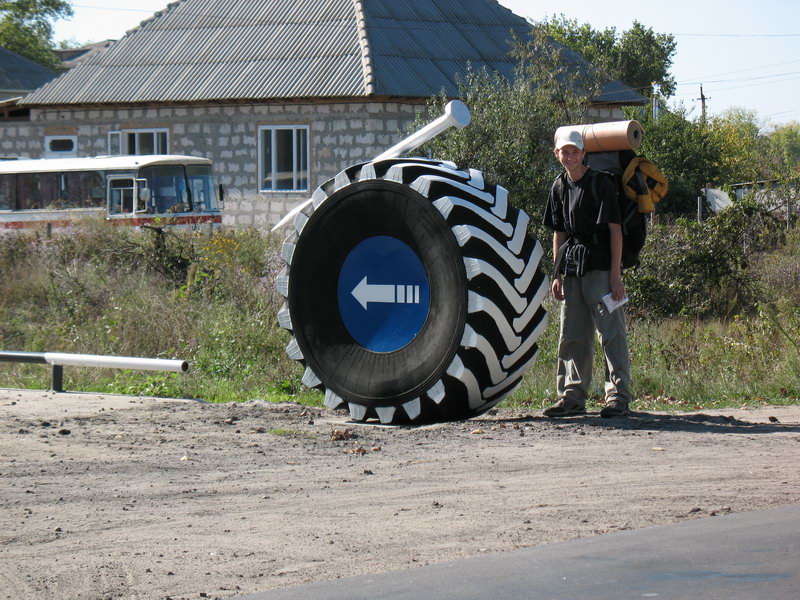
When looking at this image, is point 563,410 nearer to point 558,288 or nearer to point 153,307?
point 558,288

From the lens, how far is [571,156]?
7840 millimetres

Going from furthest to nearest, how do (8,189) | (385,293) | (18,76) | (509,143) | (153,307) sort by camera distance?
1. (18,76)
2. (8,189)
3. (509,143)
4. (153,307)
5. (385,293)

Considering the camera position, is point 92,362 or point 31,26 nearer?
→ point 92,362

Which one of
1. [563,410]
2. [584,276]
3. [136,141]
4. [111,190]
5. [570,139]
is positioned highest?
[136,141]

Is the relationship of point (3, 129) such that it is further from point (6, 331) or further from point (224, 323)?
point (224, 323)

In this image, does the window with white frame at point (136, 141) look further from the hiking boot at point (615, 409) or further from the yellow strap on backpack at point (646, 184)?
the hiking boot at point (615, 409)

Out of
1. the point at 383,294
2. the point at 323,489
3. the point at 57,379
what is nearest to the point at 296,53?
the point at 57,379

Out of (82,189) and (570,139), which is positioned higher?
(82,189)

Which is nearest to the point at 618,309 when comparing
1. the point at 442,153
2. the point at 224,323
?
the point at 224,323

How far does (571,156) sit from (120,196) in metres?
19.8

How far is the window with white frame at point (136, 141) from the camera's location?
29.3 metres

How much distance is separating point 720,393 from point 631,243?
2.13m

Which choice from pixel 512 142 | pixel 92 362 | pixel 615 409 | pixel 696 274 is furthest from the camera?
pixel 512 142

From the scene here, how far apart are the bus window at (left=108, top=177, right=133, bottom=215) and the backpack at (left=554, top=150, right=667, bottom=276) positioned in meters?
19.4
